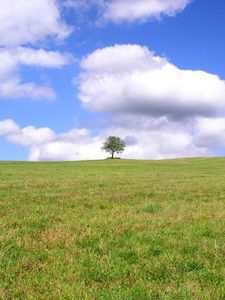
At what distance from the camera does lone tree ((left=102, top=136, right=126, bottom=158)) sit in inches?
6831

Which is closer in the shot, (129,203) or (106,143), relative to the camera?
(129,203)

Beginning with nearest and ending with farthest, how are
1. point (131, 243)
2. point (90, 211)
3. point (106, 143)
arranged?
point (131, 243) → point (90, 211) → point (106, 143)

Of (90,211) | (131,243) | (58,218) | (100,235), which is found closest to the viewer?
(131,243)

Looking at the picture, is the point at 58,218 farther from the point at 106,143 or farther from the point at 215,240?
the point at 106,143

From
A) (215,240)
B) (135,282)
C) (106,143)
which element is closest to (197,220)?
(215,240)

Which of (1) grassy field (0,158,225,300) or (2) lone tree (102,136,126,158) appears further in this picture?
(2) lone tree (102,136,126,158)

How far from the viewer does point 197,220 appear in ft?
52.4

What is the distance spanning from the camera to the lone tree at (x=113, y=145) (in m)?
174

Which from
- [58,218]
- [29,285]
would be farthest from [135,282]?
[58,218]

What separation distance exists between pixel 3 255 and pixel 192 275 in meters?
4.48

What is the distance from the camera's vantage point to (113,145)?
173m

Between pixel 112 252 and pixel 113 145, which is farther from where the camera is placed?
pixel 113 145

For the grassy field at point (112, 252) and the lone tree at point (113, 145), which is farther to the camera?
the lone tree at point (113, 145)

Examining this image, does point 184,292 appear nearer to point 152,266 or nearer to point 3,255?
point 152,266
